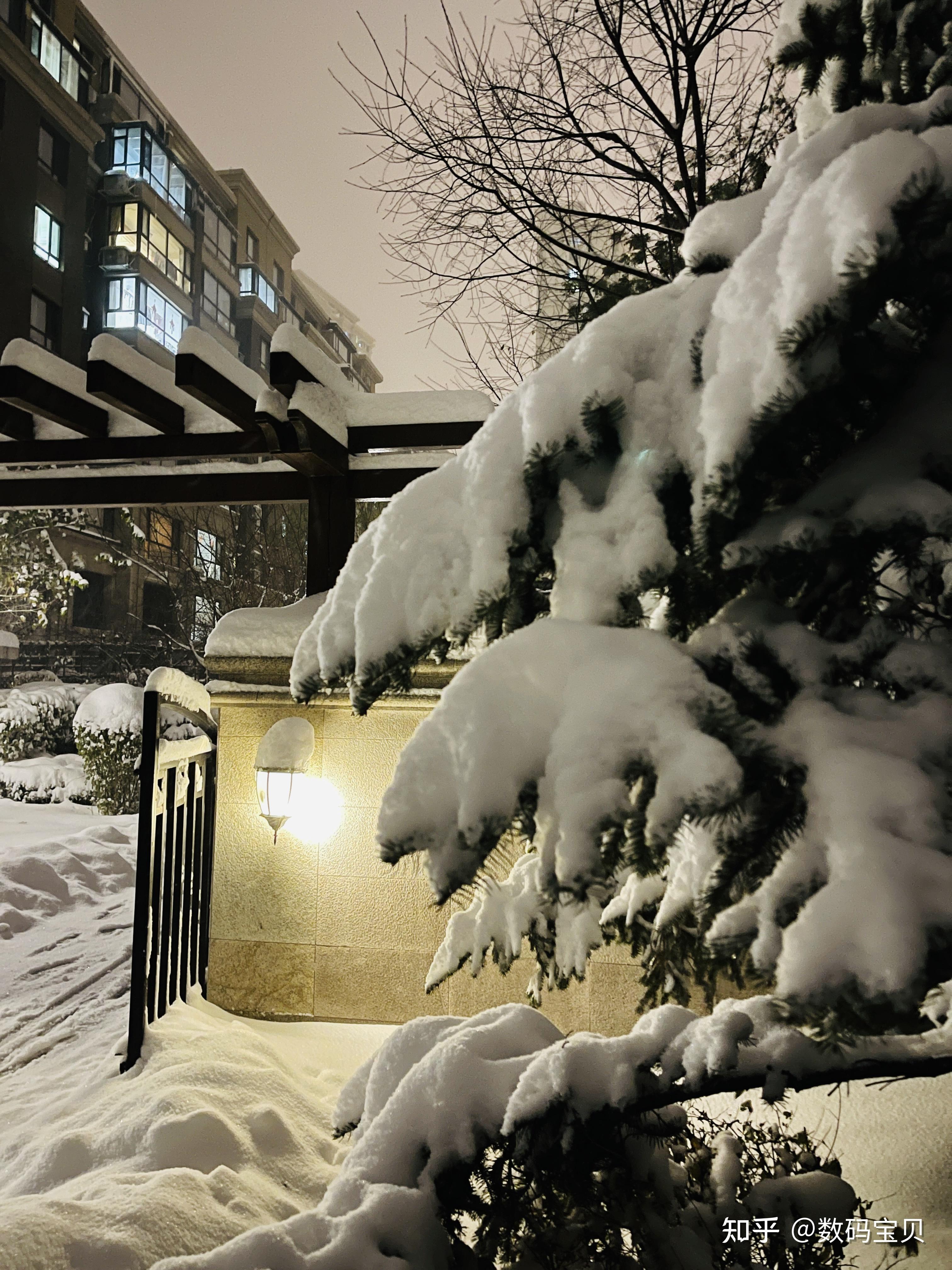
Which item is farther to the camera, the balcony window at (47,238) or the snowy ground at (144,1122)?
the balcony window at (47,238)

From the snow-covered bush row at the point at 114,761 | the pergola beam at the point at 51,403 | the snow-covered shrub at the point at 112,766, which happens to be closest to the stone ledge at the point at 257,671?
the pergola beam at the point at 51,403

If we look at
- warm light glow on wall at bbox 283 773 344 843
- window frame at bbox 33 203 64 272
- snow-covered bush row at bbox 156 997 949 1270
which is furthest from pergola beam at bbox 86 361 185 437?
window frame at bbox 33 203 64 272

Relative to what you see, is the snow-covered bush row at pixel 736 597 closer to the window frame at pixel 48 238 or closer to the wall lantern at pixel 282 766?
the wall lantern at pixel 282 766

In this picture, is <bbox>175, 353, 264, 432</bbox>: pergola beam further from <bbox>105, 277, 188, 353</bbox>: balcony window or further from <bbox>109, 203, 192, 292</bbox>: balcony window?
<bbox>109, 203, 192, 292</bbox>: balcony window

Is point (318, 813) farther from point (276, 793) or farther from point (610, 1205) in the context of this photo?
point (610, 1205)

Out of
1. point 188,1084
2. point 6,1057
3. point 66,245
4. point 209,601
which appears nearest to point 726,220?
point 188,1084

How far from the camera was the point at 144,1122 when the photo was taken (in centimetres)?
283

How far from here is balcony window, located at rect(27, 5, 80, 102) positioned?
21062 mm

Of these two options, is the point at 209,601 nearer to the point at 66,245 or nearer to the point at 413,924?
the point at 413,924

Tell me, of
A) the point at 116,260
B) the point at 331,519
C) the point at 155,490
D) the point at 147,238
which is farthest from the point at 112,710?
the point at 147,238

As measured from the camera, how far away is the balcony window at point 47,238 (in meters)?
21.4

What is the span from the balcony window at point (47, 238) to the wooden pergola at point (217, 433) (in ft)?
66.9

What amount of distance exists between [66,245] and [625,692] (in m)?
27.7

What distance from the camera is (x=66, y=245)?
22.8m
